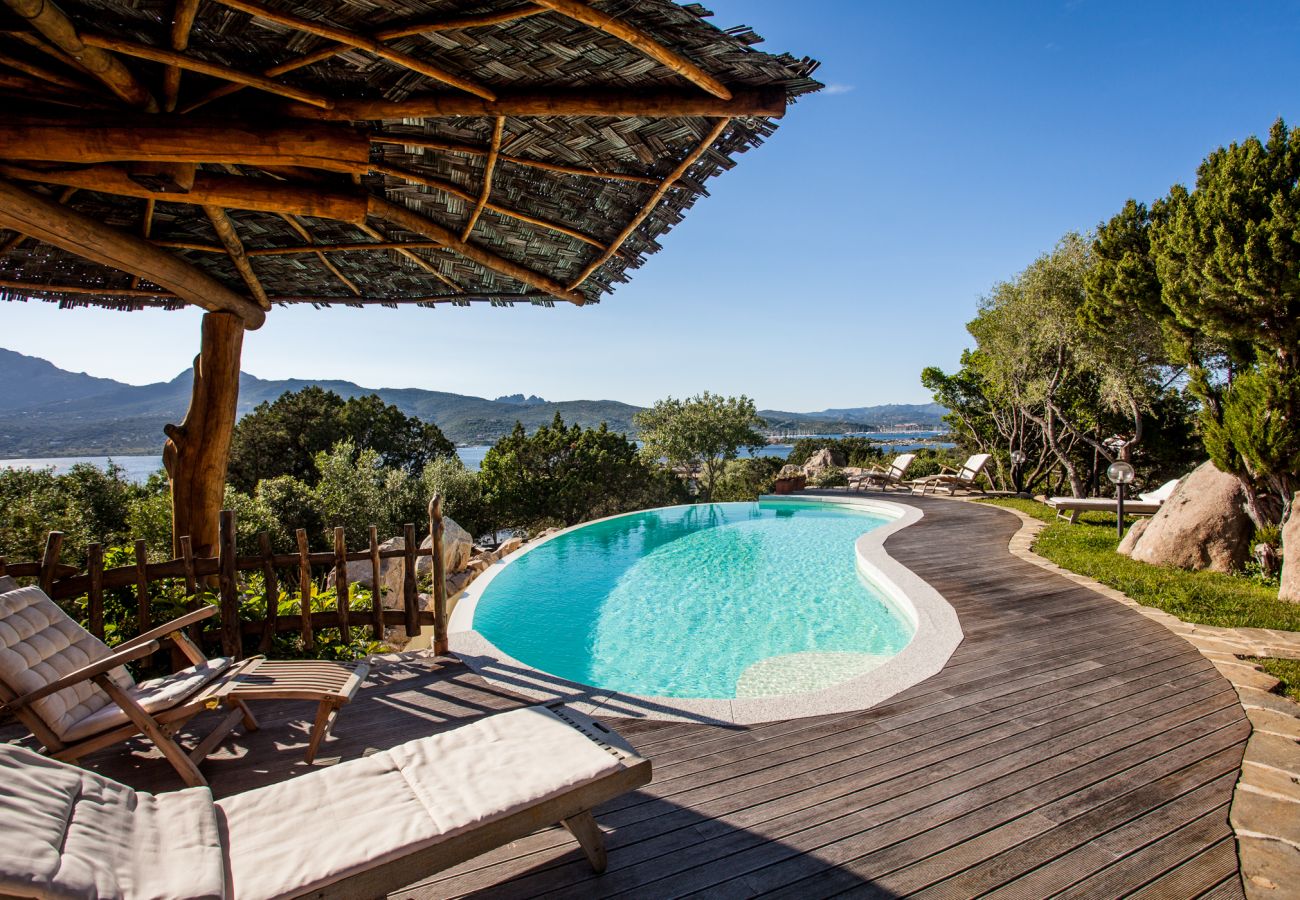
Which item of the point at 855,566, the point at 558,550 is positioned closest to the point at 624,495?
the point at 558,550

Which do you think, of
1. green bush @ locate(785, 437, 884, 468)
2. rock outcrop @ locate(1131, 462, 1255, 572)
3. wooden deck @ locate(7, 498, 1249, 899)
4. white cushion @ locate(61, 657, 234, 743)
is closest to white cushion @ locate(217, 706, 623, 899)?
wooden deck @ locate(7, 498, 1249, 899)

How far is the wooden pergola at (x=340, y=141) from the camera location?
2539 mm

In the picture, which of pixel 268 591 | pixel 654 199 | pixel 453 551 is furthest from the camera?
pixel 453 551

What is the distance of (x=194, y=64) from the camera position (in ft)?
8.82

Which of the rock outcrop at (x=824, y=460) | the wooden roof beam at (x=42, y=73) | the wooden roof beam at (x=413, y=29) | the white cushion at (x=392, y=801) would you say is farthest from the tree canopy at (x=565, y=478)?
the white cushion at (x=392, y=801)

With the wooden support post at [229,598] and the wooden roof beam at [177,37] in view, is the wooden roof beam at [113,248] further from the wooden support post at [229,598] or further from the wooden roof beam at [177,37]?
the wooden support post at [229,598]

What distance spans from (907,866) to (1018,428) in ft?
58.1

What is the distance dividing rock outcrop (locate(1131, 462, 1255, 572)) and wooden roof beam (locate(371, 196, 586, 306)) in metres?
7.56

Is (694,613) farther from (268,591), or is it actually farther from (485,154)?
(485,154)

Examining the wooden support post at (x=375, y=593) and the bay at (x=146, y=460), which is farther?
the bay at (x=146, y=460)

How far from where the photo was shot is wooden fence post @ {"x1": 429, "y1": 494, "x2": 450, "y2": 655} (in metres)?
4.63

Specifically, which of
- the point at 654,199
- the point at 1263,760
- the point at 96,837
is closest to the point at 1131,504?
the point at 1263,760

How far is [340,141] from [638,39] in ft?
5.67

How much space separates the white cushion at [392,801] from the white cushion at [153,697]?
1120mm
